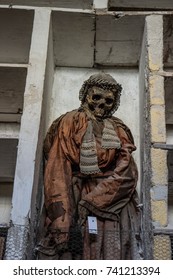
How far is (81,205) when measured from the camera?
2656mm

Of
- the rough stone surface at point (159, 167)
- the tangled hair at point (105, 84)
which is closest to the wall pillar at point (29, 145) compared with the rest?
the tangled hair at point (105, 84)

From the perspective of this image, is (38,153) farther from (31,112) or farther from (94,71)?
(94,71)

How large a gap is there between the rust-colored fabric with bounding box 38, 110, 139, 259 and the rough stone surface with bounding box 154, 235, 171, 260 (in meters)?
0.19

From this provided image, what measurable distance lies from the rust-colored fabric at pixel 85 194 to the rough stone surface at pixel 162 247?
189 mm

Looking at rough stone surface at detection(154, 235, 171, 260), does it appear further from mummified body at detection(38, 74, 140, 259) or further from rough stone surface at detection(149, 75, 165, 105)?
rough stone surface at detection(149, 75, 165, 105)

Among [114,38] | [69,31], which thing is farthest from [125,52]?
[69,31]

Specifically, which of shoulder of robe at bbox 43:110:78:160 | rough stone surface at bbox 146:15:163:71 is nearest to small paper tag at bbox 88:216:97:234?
shoulder of robe at bbox 43:110:78:160

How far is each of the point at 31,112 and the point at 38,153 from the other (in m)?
0.23

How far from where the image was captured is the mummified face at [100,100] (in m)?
3.02

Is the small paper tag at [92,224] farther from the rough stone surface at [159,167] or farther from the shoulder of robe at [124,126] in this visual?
the shoulder of robe at [124,126]

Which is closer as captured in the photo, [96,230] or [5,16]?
[96,230]

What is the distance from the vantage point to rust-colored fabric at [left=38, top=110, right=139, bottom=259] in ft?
8.37

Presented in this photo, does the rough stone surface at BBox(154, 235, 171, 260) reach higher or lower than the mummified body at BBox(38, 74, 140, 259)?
lower
